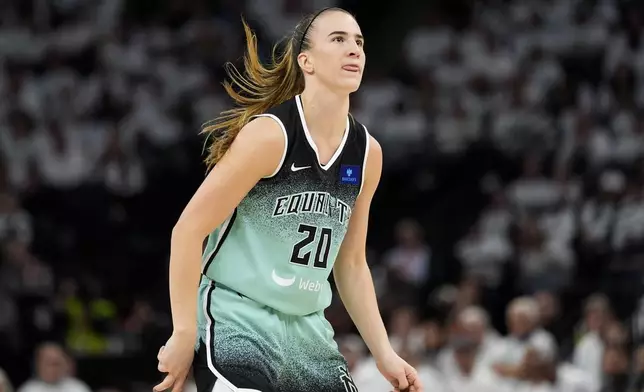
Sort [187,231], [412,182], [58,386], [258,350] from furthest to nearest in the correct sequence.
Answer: [412,182]
[58,386]
[258,350]
[187,231]

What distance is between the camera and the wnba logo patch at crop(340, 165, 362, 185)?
4871 millimetres

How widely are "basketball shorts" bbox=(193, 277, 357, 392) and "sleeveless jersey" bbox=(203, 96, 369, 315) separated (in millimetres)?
59

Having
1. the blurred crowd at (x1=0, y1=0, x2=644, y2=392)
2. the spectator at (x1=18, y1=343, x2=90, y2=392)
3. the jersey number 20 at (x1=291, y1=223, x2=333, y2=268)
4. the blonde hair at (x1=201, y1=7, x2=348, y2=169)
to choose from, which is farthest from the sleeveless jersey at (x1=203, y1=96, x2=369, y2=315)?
the spectator at (x1=18, y1=343, x2=90, y2=392)

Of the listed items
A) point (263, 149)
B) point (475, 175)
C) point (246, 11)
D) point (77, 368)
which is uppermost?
point (263, 149)

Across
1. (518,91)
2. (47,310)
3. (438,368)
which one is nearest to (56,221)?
(47,310)

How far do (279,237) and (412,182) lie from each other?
32.7ft

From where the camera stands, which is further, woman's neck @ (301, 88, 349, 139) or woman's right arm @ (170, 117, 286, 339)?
woman's neck @ (301, 88, 349, 139)

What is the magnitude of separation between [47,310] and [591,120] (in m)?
7.39

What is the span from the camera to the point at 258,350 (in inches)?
181

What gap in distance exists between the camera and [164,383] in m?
4.43

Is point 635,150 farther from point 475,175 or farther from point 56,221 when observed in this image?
point 56,221

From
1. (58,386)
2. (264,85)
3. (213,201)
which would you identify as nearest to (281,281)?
(213,201)

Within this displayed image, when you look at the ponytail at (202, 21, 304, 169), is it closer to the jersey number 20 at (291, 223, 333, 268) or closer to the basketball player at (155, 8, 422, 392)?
the basketball player at (155, 8, 422, 392)

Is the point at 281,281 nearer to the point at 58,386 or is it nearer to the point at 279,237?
the point at 279,237
